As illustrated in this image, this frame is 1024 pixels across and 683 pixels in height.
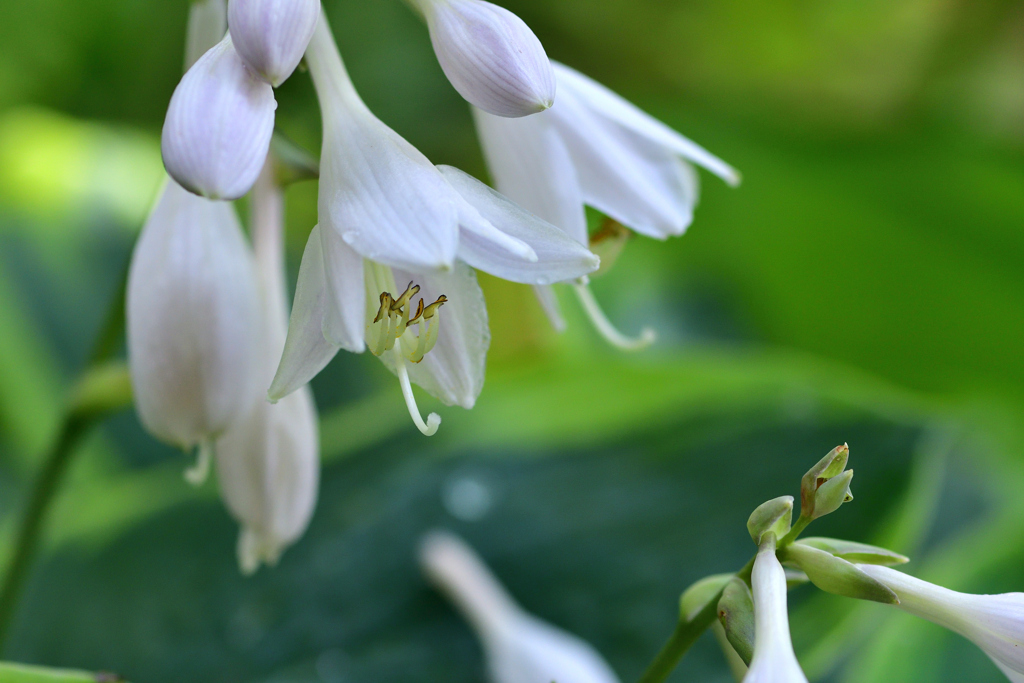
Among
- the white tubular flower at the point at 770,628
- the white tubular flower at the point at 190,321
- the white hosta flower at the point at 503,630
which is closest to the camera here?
the white tubular flower at the point at 770,628

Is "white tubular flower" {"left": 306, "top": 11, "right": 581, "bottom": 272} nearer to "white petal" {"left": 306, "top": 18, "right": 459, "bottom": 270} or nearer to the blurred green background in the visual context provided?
"white petal" {"left": 306, "top": 18, "right": 459, "bottom": 270}

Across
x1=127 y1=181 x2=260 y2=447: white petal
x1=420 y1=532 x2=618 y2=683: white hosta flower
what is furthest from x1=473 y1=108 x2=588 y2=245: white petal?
x1=420 y1=532 x2=618 y2=683: white hosta flower

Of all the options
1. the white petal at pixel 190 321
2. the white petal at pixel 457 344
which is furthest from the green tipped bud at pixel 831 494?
the white petal at pixel 190 321

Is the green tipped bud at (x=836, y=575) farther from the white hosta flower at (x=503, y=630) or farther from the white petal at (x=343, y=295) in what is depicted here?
the white hosta flower at (x=503, y=630)

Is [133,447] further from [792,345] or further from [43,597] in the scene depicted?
[792,345]

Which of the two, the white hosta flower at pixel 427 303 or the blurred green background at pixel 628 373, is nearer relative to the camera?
the white hosta flower at pixel 427 303

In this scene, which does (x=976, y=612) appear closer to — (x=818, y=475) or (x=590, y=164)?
(x=818, y=475)

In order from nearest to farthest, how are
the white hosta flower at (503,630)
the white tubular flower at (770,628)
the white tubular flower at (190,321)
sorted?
the white tubular flower at (770,628) → the white tubular flower at (190,321) → the white hosta flower at (503,630)
